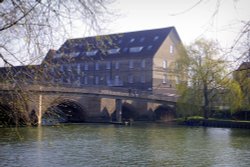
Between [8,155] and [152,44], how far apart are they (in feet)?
130

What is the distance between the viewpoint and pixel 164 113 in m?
50.0

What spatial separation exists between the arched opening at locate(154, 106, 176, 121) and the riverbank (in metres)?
6.33

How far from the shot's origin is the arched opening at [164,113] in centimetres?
4916

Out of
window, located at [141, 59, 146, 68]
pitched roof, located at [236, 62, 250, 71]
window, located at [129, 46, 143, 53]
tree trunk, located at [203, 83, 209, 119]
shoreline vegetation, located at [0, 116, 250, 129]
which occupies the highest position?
window, located at [129, 46, 143, 53]

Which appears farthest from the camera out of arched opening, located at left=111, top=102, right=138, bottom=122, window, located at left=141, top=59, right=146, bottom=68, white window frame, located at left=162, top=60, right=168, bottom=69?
white window frame, located at left=162, top=60, right=168, bottom=69

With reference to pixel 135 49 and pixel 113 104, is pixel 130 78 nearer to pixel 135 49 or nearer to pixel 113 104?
pixel 135 49

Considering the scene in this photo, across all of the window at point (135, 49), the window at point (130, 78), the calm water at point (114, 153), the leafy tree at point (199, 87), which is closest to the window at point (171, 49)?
the window at point (135, 49)

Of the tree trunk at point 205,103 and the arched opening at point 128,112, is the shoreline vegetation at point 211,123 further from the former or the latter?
the arched opening at point 128,112

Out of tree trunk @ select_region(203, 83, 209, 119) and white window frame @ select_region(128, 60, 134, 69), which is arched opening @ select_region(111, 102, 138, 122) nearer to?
white window frame @ select_region(128, 60, 134, 69)

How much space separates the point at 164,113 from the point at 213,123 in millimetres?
10535

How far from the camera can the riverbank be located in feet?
126

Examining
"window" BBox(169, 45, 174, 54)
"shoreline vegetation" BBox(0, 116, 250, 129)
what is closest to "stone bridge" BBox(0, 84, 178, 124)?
"shoreline vegetation" BBox(0, 116, 250, 129)

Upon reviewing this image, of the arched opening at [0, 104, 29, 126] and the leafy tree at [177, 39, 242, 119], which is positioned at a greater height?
the leafy tree at [177, 39, 242, 119]

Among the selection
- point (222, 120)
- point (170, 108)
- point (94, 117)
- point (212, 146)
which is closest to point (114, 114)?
point (94, 117)
